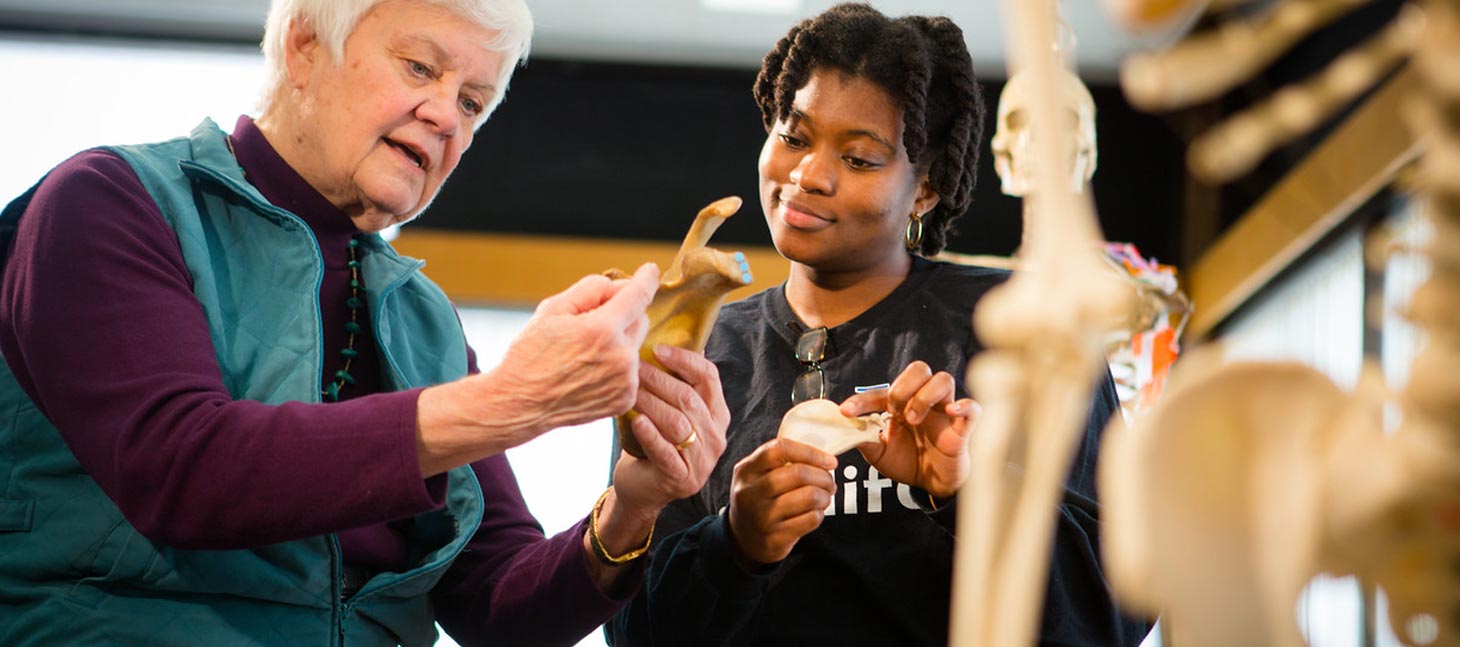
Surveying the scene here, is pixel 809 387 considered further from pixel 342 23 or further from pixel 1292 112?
pixel 1292 112

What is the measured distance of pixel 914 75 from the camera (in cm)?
156

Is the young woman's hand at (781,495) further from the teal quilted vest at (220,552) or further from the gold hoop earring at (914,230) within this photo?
the gold hoop earring at (914,230)

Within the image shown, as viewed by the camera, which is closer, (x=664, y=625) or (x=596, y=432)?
(x=664, y=625)

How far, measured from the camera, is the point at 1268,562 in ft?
1.44

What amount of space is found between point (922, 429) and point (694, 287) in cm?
26

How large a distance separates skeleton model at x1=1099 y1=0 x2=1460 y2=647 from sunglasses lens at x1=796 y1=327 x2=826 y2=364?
105 cm

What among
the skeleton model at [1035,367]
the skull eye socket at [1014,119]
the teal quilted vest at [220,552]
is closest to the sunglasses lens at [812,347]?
the teal quilted vest at [220,552]

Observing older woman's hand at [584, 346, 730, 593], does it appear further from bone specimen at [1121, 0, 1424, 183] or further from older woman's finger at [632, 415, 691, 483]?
bone specimen at [1121, 0, 1424, 183]

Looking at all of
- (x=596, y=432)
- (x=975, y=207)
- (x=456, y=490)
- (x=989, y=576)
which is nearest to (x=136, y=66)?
(x=596, y=432)

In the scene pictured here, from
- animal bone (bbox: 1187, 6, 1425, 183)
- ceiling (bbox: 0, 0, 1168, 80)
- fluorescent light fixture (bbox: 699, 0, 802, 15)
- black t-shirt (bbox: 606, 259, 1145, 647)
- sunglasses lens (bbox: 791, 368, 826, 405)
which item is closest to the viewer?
animal bone (bbox: 1187, 6, 1425, 183)

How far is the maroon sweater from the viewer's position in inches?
41.9

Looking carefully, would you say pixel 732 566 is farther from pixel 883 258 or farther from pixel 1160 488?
pixel 1160 488

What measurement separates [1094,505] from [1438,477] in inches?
38.9

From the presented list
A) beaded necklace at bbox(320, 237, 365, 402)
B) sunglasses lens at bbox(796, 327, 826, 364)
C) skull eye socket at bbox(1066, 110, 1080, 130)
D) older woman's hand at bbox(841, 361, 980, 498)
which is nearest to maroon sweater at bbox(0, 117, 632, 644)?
beaded necklace at bbox(320, 237, 365, 402)
